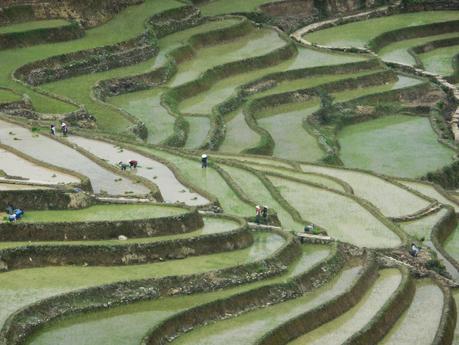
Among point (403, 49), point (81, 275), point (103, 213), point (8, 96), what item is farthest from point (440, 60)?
point (81, 275)

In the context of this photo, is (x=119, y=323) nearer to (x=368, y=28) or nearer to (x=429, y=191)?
(x=429, y=191)

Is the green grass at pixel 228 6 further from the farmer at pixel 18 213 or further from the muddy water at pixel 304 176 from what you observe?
the farmer at pixel 18 213

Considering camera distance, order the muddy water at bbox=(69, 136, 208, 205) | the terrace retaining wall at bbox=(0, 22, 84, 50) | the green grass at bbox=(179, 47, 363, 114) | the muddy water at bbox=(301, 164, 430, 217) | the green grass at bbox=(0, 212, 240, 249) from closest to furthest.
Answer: the green grass at bbox=(0, 212, 240, 249) < the muddy water at bbox=(69, 136, 208, 205) < the muddy water at bbox=(301, 164, 430, 217) < the green grass at bbox=(179, 47, 363, 114) < the terrace retaining wall at bbox=(0, 22, 84, 50)

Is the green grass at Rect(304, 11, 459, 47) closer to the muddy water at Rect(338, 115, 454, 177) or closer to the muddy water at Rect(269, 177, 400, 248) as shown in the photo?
the muddy water at Rect(338, 115, 454, 177)

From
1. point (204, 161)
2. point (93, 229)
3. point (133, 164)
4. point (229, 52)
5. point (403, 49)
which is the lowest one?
→ point (403, 49)

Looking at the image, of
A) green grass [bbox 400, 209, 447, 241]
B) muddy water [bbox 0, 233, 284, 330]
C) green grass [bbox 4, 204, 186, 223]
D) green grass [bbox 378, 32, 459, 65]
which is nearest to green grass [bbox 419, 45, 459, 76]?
green grass [bbox 378, 32, 459, 65]

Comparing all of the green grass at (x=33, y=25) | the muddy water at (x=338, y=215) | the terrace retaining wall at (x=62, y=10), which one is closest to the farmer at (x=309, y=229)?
the muddy water at (x=338, y=215)
